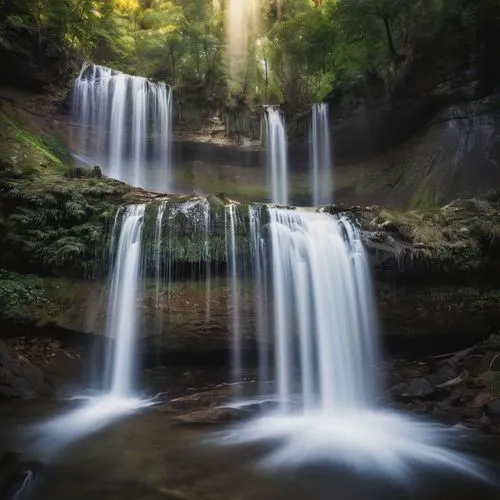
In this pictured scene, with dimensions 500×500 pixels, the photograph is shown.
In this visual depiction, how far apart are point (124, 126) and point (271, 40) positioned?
8.43 m

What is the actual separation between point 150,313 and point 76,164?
8.21 m

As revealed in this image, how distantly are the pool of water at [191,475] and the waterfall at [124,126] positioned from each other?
11081mm

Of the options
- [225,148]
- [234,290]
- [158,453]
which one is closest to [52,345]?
[234,290]

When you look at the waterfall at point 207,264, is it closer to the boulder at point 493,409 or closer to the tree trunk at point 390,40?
the boulder at point 493,409

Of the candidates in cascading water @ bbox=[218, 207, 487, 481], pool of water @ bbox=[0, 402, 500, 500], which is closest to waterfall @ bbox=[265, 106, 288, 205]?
cascading water @ bbox=[218, 207, 487, 481]

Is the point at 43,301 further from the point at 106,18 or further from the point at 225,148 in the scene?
the point at 106,18

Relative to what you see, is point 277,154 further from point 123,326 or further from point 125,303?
point 123,326

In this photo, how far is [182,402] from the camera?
8.62m

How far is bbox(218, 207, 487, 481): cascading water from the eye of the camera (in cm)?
768

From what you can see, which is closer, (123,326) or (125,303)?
(123,326)

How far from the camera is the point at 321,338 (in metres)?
9.76

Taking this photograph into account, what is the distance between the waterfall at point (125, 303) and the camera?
31.3 feet

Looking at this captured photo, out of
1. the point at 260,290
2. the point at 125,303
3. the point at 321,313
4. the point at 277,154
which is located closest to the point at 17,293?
the point at 125,303

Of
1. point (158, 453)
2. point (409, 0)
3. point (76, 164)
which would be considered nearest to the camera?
point (158, 453)
